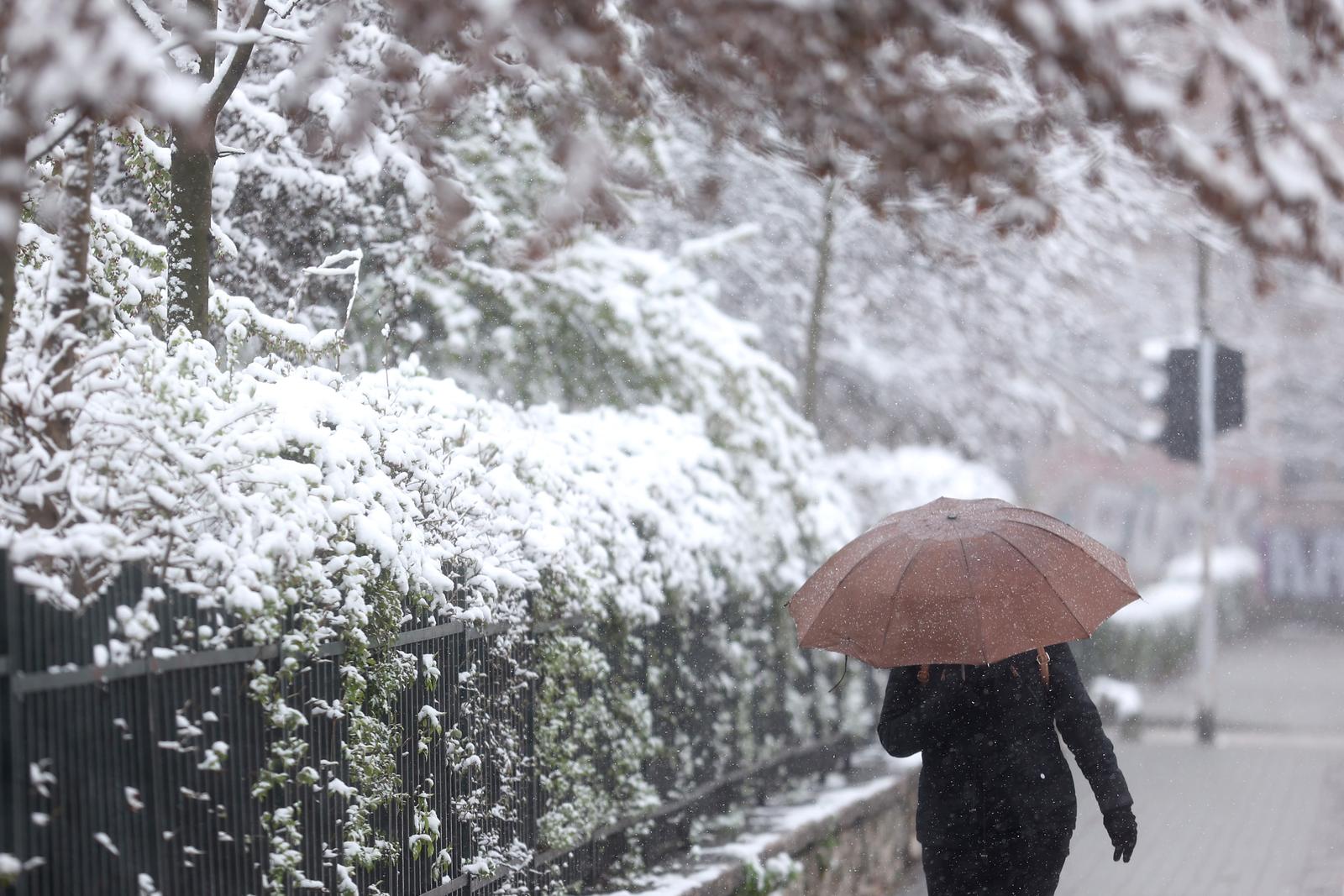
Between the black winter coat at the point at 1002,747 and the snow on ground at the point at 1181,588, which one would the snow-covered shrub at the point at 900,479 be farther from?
the black winter coat at the point at 1002,747

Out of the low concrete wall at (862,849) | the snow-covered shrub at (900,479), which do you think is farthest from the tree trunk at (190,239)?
the snow-covered shrub at (900,479)

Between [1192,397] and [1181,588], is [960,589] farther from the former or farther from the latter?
[1181,588]

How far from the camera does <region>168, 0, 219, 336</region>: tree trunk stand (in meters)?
5.53

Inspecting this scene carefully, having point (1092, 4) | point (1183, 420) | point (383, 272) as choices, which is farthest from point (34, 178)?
point (1183, 420)

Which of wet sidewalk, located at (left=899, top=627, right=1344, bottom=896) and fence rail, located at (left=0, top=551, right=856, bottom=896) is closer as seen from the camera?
fence rail, located at (left=0, top=551, right=856, bottom=896)

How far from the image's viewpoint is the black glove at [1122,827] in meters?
4.93

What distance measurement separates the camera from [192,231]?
559 centimetres

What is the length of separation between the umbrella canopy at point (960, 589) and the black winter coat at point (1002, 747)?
0.80 feet

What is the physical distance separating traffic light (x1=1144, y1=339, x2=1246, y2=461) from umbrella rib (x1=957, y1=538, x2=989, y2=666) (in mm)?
10426

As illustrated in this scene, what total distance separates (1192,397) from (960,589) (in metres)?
10.7

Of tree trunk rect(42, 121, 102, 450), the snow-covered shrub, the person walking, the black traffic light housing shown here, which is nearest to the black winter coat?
the person walking

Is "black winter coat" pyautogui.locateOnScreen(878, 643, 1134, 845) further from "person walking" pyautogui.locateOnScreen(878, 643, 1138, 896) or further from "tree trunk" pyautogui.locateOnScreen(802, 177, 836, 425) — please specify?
"tree trunk" pyautogui.locateOnScreen(802, 177, 836, 425)

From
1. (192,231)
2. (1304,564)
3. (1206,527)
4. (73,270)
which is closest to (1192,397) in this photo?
(1206,527)

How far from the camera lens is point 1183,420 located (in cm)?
1498
